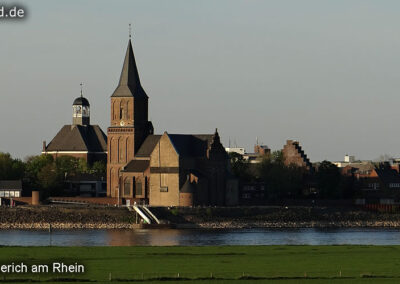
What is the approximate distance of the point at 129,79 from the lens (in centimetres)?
18350

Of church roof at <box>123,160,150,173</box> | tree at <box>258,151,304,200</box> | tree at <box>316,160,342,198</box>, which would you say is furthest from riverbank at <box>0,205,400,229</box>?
tree at <box>316,160,342,198</box>

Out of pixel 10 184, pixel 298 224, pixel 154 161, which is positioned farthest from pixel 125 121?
pixel 298 224

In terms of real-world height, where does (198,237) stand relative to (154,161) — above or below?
below

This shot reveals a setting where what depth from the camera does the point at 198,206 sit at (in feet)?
552

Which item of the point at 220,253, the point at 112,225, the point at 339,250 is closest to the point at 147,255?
the point at 220,253

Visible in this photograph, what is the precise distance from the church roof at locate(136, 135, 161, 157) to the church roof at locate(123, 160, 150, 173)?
Result: 4.42 ft

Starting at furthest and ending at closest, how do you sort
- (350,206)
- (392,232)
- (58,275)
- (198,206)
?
(350,206) → (198,206) → (392,232) → (58,275)

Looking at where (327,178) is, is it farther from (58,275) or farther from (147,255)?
(58,275)

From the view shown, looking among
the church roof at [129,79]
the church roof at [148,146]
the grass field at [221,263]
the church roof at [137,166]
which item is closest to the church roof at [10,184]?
the church roof at [137,166]

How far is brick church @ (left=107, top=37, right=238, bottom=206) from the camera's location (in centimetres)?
17275

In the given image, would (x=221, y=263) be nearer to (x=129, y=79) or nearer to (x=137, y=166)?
(x=137, y=166)

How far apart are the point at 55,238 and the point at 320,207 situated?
53.8 meters

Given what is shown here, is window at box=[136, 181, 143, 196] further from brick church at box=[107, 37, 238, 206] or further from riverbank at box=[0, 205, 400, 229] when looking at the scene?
riverbank at box=[0, 205, 400, 229]

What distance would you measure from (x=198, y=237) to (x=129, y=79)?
49.6 meters
